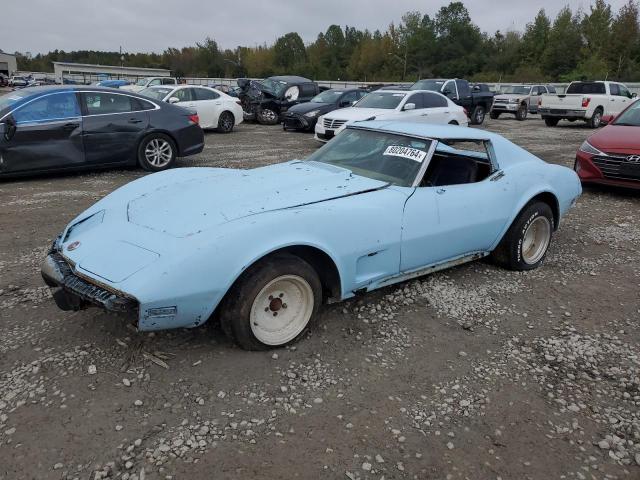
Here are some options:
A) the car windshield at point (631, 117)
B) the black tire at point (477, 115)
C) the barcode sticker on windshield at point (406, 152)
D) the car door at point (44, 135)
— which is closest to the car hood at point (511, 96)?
the black tire at point (477, 115)

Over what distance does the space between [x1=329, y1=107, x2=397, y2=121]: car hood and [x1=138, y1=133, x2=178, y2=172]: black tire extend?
14.2 ft

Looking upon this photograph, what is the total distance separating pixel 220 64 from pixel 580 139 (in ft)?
305

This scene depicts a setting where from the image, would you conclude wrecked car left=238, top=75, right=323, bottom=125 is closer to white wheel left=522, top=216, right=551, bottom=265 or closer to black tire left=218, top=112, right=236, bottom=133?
black tire left=218, top=112, right=236, bottom=133

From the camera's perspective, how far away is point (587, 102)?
1812 centimetres

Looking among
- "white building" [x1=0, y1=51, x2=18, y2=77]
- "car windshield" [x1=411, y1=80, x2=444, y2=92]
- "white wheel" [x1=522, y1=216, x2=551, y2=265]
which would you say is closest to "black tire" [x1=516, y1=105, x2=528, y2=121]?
"car windshield" [x1=411, y1=80, x2=444, y2=92]

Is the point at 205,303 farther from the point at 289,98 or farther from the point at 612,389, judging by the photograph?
the point at 289,98

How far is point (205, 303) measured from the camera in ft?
9.00

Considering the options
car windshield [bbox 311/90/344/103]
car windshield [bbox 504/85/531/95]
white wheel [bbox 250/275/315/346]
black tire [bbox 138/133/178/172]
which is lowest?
white wheel [bbox 250/275/315/346]

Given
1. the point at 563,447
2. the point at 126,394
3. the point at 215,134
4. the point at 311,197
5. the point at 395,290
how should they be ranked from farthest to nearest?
the point at 215,134 → the point at 395,290 → the point at 311,197 → the point at 126,394 → the point at 563,447

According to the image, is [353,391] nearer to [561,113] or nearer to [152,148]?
[152,148]

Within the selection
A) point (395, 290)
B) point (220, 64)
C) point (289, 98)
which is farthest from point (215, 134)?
point (220, 64)

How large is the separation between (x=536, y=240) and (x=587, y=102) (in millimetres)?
16131

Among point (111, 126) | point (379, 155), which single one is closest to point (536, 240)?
point (379, 155)

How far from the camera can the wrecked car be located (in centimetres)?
1795
